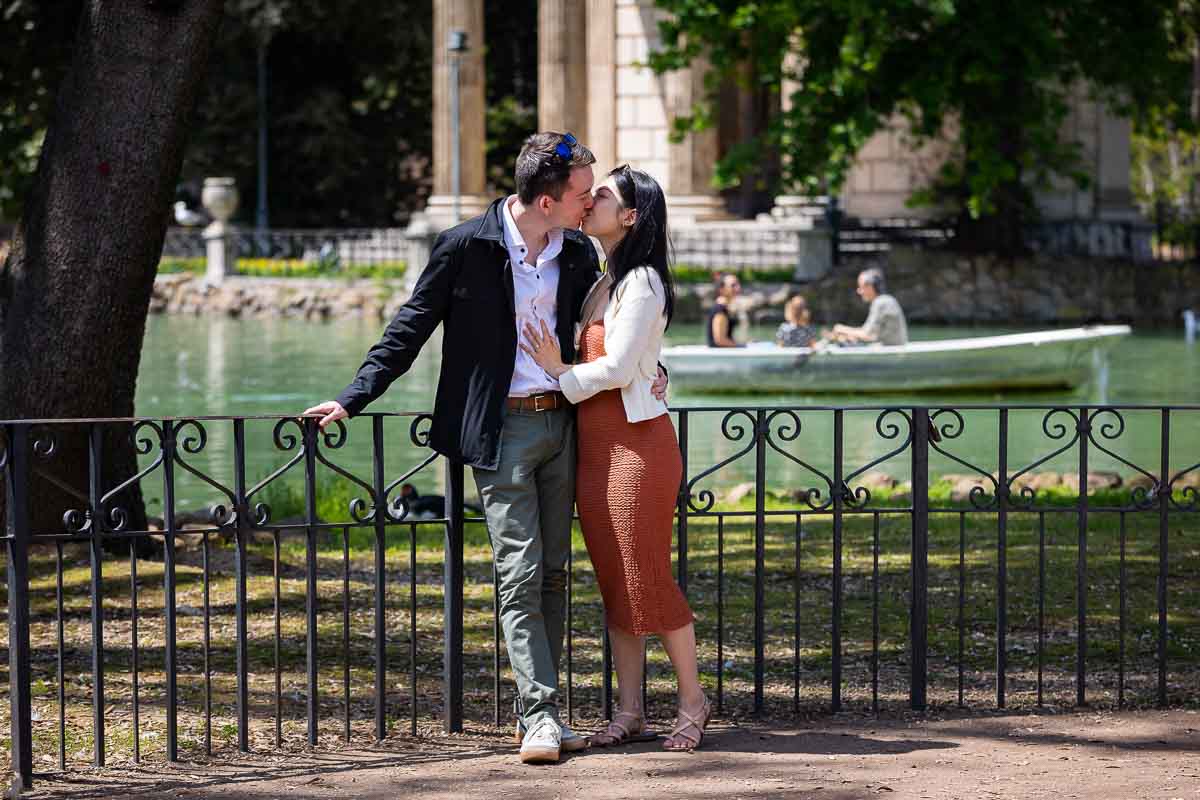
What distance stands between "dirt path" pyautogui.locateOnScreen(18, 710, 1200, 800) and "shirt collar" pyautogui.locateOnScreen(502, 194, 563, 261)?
5.87 ft

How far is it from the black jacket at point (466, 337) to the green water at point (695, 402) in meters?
4.00

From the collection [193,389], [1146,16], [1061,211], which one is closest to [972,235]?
[1061,211]

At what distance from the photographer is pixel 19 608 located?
647cm

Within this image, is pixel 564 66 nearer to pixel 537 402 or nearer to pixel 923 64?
pixel 923 64

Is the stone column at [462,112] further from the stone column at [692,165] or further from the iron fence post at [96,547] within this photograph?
the iron fence post at [96,547]

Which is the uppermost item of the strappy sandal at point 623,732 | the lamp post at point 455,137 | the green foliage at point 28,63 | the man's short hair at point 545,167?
the lamp post at point 455,137

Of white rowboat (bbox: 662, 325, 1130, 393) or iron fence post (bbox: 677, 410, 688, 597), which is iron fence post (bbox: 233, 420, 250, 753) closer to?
iron fence post (bbox: 677, 410, 688, 597)

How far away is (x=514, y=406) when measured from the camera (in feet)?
22.1

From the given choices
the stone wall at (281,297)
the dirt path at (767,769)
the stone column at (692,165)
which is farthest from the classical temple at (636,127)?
the dirt path at (767,769)

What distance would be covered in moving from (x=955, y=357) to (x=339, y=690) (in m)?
18.0

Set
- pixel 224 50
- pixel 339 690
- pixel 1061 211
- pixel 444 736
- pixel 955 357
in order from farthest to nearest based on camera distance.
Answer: pixel 224 50, pixel 1061 211, pixel 955 357, pixel 339 690, pixel 444 736

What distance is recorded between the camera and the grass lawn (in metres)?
7.80

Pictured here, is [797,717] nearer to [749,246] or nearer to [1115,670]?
[1115,670]

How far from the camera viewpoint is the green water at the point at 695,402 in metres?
18.8
